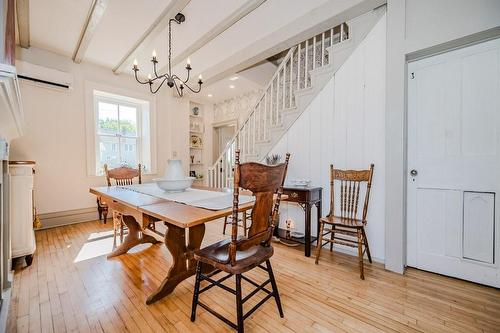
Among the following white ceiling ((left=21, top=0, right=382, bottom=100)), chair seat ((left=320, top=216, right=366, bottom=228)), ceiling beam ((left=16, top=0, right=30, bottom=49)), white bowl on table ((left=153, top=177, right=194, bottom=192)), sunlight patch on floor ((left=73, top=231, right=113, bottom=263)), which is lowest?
sunlight patch on floor ((left=73, top=231, right=113, bottom=263))

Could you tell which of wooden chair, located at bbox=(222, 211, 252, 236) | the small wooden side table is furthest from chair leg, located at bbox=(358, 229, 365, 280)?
wooden chair, located at bbox=(222, 211, 252, 236)

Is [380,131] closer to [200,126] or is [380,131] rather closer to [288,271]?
[288,271]

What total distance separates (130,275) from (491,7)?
12.4 feet

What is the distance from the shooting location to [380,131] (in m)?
2.25

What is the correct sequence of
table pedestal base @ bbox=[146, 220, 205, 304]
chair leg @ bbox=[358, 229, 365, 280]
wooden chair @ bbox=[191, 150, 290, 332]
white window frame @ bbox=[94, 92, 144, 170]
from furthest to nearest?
white window frame @ bbox=[94, 92, 144, 170], chair leg @ bbox=[358, 229, 365, 280], table pedestal base @ bbox=[146, 220, 205, 304], wooden chair @ bbox=[191, 150, 290, 332]

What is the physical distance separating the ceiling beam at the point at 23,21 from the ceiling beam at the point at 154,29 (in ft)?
3.63

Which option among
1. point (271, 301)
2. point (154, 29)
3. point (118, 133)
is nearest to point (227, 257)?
point (271, 301)

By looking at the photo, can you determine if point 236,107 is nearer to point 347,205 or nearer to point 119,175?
point 119,175

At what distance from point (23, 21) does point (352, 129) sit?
4.21 meters

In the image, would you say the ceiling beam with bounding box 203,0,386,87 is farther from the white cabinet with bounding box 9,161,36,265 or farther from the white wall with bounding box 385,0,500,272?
→ the white cabinet with bounding box 9,161,36,265

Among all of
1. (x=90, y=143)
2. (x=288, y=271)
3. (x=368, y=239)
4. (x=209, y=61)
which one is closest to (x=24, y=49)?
(x=90, y=143)

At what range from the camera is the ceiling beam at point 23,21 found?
2320mm

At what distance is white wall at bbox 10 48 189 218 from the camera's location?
3189 mm

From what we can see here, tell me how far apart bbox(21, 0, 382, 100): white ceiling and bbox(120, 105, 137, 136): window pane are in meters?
0.84
